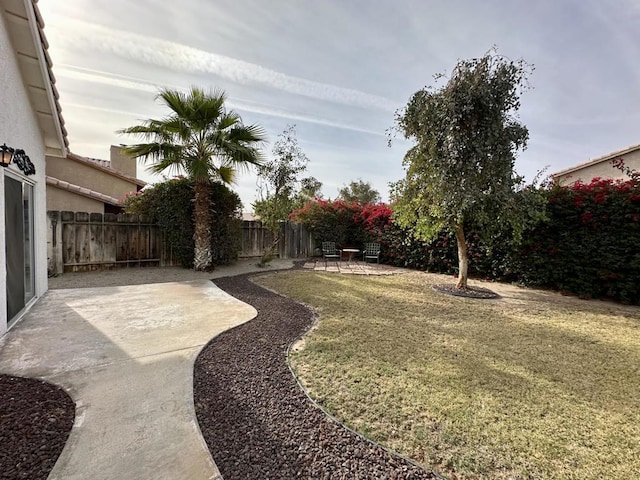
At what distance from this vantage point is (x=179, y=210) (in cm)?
1016

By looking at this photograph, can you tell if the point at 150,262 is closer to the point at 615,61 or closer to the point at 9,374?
the point at 9,374

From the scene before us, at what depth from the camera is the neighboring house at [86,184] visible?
479 inches

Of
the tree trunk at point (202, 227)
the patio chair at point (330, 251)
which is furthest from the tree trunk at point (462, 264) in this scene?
the tree trunk at point (202, 227)

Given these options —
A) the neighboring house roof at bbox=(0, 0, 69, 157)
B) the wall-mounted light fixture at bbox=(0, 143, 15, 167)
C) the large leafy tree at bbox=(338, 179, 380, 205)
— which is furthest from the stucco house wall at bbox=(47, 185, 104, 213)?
the large leafy tree at bbox=(338, 179, 380, 205)

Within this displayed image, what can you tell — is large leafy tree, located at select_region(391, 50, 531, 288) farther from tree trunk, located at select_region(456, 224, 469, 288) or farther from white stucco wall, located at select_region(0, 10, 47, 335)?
white stucco wall, located at select_region(0, 10, 47, 335)

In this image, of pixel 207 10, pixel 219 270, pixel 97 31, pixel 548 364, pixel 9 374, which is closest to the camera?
pixel 9 374

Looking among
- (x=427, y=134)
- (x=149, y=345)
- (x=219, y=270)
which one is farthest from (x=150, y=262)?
(x=427, y=134)

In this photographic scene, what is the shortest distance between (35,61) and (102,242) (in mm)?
6106

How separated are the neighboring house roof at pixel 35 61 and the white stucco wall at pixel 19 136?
0.50ft

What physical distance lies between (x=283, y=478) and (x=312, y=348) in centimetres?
209

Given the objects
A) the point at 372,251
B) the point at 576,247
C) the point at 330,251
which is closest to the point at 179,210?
the point at 330,251

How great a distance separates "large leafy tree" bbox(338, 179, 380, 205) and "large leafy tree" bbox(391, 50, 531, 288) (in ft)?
90.3

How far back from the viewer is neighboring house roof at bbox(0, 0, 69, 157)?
4.30 metres

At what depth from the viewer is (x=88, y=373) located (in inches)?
123
